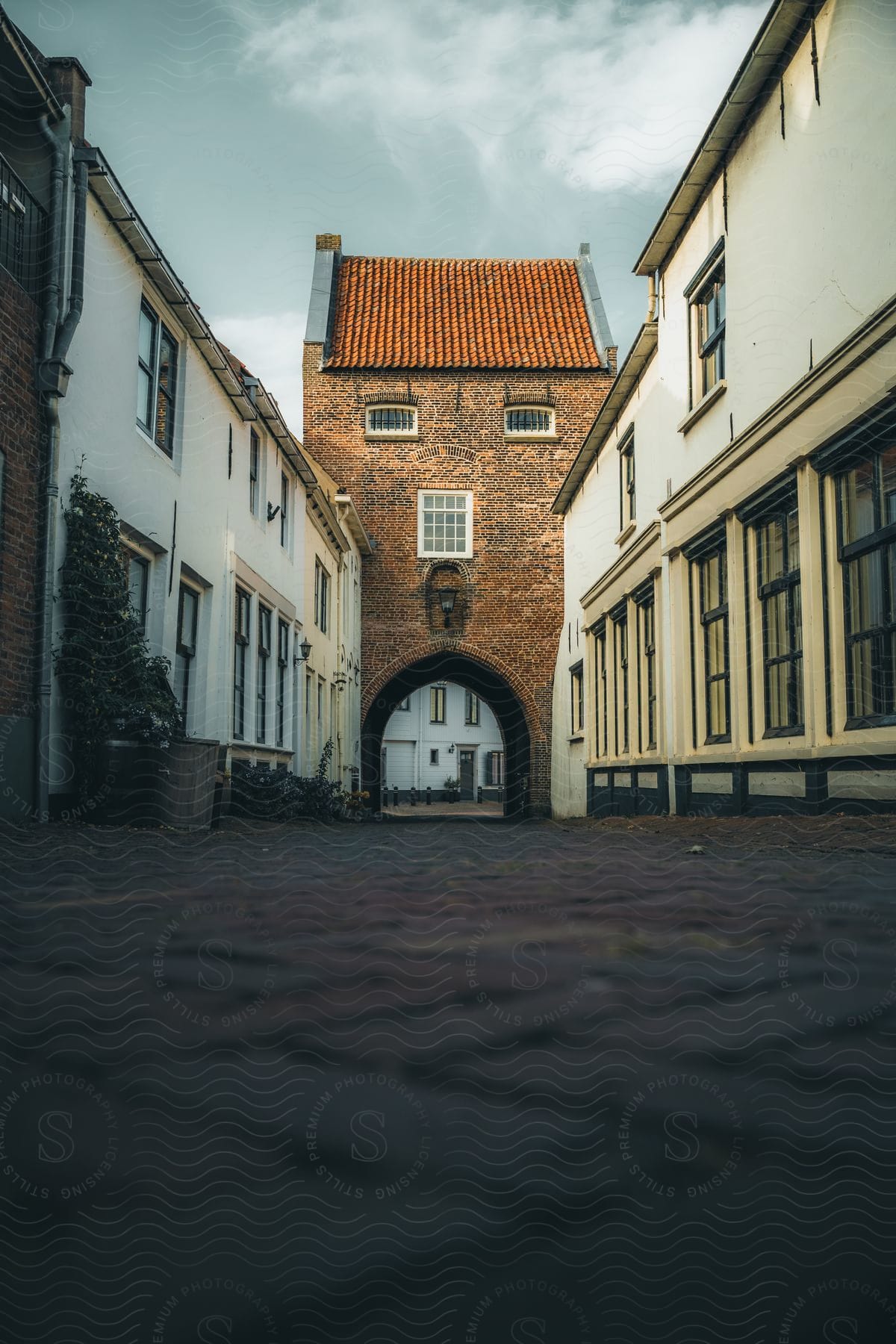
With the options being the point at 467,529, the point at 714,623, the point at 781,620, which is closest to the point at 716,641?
the point at 714,623

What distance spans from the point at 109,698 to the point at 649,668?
6196 mm

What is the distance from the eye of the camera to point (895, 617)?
5516mm

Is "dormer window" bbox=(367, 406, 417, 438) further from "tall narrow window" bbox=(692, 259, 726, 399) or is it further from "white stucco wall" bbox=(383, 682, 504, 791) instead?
"white stucco wall" bbox=(383, 682, 504, 791)

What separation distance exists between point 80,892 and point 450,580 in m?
19.0

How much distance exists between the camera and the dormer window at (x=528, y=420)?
22031mm

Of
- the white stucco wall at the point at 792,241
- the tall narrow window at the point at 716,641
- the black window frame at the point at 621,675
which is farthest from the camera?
the black window frame at the point at 621,675

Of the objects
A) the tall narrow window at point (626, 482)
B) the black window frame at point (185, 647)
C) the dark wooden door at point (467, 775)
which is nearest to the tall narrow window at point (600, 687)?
the tall narrow window at point (626, 482)

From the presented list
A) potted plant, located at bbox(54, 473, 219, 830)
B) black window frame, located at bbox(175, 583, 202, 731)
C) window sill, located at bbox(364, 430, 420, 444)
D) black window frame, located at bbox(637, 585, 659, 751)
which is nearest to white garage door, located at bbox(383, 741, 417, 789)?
window sill, located at bbox(364, 430, 420, 444)

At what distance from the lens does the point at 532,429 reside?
2208 cm

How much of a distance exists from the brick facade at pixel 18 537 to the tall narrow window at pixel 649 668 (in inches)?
244

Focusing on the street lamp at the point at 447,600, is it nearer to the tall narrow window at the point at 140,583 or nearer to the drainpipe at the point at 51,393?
the tall narrow window at the point at 140,583

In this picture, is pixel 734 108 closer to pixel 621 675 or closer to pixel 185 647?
pixel 185 647

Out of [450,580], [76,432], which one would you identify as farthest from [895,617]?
[450,580]

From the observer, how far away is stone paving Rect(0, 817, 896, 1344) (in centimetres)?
150
